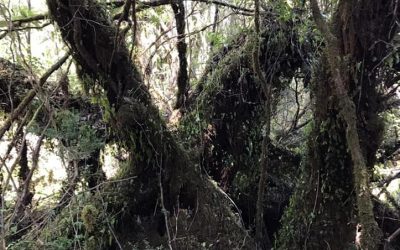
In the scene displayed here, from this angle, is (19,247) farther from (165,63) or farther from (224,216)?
(165,63)

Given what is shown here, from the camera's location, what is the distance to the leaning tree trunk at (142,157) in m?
3.24

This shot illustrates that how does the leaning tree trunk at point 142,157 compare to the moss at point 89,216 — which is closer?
the leaning tree trunk at point 142,157

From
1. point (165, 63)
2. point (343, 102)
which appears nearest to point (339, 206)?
point (343, 102)

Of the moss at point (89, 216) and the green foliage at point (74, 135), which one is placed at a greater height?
the green foliage at point (74, 135)

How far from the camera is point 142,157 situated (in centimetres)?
361

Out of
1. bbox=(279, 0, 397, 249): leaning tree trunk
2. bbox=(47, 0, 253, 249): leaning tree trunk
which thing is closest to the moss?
bbox=(47, 0, 253, 249): leaning tree trunk

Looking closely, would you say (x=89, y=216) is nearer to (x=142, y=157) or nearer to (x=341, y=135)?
(x=142, y=157)

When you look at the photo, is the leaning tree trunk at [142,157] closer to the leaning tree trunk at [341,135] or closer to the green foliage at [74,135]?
the green foliage at [74,135]

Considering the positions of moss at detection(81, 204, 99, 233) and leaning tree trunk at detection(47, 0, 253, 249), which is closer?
leaning tree trunk at detection(47, 0, 253, 249)

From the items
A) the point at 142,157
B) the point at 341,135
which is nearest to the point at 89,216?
the point at 142,157

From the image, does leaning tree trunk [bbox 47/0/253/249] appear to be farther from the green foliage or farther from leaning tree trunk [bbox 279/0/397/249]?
leaning tree trunk [bbox 279/0/397/249]

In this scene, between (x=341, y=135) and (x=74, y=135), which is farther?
(x=74, y=135)

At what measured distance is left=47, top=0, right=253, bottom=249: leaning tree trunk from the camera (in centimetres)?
324

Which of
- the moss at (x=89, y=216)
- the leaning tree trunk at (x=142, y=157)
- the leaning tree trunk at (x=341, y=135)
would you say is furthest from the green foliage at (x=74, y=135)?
the leaning tree trunk at (x=341, y=135)
